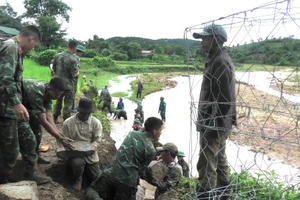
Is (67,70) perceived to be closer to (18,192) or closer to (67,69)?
(67,69)

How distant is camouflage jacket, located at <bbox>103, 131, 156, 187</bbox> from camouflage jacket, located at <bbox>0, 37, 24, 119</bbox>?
3.99 feet

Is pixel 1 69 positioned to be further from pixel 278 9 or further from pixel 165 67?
pixel 165 67

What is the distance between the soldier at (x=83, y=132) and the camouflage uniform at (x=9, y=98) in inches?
39.1

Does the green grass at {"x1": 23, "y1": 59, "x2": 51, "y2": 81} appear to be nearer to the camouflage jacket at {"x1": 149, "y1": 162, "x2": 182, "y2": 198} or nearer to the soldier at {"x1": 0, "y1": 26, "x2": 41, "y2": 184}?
the camouflage jacket at {"x1": 149, "y1": 162, "x2": 182, "y2": 198}

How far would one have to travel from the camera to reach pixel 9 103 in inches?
110

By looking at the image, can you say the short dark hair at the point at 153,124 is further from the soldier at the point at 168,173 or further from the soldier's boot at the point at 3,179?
the soldier's boot at the point at 3,179

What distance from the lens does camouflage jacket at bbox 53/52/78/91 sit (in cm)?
565

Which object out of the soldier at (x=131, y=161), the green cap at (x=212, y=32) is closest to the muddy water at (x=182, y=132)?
the soldier at (x=131, y=161)

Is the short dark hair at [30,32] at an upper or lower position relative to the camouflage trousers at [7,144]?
upper

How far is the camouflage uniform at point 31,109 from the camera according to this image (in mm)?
3119

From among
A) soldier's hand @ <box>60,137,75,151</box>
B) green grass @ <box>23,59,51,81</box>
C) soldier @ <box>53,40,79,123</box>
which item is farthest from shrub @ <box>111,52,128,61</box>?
soldier's hand @ <box>60,137,75,151</box>

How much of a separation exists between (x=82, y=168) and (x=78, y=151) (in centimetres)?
33

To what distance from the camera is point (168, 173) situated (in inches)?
180

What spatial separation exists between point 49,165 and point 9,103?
4.94 feet
